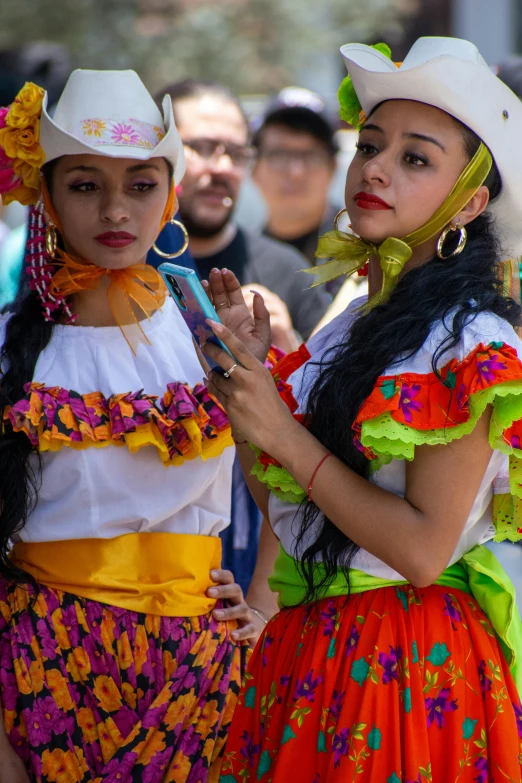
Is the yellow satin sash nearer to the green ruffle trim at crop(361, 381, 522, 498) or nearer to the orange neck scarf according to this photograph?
the orange neck scarf

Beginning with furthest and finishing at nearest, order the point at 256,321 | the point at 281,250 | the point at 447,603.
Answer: the point at 281,250, the point at 256,321, the point at 447,603

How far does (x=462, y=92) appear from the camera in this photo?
2035 millimetres

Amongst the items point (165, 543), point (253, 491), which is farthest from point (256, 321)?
point (165, 543)

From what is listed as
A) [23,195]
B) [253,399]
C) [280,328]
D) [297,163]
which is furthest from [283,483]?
[297,163]

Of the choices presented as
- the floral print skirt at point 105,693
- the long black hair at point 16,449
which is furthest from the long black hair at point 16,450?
the floral print skirt at point 105,693

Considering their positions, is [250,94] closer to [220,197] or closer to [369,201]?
[220,197]

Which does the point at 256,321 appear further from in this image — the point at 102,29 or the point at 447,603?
the point at 102,29

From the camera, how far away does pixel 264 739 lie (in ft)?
6.84

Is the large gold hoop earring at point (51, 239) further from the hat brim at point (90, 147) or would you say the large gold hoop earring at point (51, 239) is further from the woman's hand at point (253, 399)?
the woman's hand at point (253, 399)

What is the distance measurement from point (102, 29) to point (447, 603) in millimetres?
15494

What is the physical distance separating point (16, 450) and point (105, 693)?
61cm

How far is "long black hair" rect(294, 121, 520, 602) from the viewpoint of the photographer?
1982mm

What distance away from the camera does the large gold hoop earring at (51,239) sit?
272 cm

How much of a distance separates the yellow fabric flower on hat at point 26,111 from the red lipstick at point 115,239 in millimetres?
363
